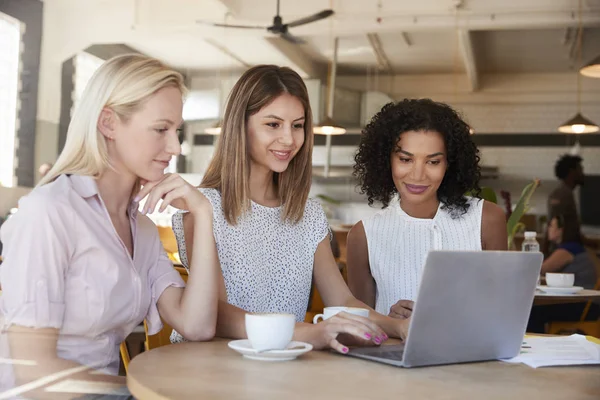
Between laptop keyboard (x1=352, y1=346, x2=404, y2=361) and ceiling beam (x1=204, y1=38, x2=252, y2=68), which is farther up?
ceiling beam (x1=204, y1=38, x2=252, y2=68)

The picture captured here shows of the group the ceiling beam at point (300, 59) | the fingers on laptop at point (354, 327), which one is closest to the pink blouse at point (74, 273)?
the fingers on laptop at point (354, 327)

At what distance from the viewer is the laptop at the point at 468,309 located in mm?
1039

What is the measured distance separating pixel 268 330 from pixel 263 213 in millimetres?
688

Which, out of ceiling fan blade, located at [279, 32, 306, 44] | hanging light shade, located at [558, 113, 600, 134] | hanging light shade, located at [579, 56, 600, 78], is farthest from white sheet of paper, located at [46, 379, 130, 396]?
hanging light shade, located at [558, 113, 600, 134]

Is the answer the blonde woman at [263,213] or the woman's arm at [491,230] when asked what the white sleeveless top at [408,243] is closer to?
the woman's arm at [491,230]

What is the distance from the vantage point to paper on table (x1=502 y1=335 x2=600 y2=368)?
3.88 feet

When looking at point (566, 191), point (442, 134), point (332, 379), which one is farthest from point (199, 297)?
point (566, 191)

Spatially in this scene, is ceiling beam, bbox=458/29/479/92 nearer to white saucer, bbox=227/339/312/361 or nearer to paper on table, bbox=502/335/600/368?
paper on table, bbox=502/335/600/368

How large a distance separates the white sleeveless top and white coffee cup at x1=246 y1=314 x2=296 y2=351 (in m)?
0.93

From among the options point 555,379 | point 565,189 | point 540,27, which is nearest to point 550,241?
point 565,189

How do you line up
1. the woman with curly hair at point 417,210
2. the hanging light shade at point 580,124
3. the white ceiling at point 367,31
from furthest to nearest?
the white ceiling at point 367,31 → the hanging light shade at point 580,124 → the woman with curly hair at point 417,210

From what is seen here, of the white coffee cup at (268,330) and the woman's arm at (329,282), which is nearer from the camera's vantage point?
the white coffee cup at (268,330)

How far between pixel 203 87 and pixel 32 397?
7.53 metres

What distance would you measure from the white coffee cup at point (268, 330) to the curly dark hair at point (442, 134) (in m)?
1.06
